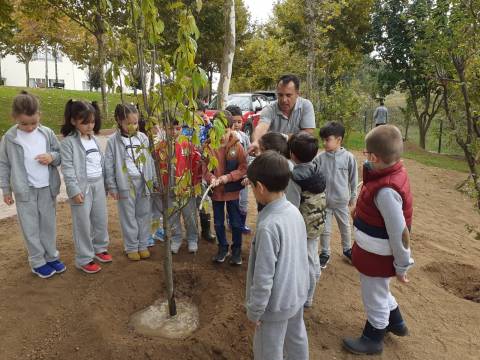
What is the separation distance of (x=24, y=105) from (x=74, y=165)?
0.65 meters

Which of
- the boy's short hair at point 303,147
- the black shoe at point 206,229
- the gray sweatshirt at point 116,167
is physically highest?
the boy's short hair at point 303,147

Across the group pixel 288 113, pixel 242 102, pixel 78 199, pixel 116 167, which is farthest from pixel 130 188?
pixel 242 102

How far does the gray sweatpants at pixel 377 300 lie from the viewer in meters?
2.58

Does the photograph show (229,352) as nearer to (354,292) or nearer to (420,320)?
(354,292)

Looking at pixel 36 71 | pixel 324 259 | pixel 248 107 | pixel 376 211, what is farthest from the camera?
pixel 36 71

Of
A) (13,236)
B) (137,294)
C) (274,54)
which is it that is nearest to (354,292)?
(137,294)

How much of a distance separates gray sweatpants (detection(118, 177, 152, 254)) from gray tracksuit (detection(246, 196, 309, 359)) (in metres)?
2.05

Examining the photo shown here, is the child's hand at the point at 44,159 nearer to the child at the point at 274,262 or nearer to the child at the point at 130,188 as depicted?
the child at the point at 130,188

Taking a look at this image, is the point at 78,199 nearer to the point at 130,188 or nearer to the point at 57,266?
the point at 130,188

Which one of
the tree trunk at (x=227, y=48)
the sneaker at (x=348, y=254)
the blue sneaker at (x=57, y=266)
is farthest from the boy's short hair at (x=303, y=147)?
the tree trunk at (x=227, y=48)

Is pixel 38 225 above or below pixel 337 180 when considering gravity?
below

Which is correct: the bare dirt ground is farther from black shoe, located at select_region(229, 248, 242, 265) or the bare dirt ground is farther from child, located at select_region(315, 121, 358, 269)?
child, located at select_region(315, 121, 358, 269)

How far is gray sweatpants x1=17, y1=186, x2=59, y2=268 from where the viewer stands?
3.30 meters

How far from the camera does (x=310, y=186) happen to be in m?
2.87
